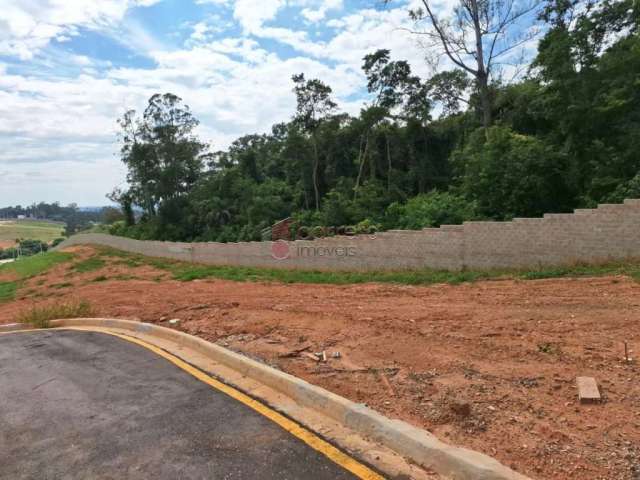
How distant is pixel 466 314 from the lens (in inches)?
306

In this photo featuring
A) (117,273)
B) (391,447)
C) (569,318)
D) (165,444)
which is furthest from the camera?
(117,273)

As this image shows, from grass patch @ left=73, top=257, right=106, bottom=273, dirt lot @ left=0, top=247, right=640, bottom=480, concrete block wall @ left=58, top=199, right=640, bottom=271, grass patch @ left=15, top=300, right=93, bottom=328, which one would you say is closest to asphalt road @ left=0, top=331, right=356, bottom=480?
dirt lot @ left=0, top=247, right=640, bottom=480

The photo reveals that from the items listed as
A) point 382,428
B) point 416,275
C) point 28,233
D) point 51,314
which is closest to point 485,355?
point 382,428

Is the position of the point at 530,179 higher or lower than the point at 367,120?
lower

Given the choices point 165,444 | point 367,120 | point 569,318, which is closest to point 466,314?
point 569,318

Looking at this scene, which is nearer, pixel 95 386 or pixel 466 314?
pixel 95 386

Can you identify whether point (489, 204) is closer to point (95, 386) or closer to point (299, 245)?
point (299, 245)

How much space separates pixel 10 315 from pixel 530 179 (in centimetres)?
1794

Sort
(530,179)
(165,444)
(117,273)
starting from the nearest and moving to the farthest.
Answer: (165,444)
(530,179)
(117,273)

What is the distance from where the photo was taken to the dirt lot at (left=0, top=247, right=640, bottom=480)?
362cm

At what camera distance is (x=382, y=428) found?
405cm

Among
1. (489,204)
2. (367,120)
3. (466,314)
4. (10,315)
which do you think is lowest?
(10,315)

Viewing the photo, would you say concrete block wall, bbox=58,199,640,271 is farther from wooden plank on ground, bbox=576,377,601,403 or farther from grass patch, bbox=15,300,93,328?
grass patch, bbox=15,300,93,328

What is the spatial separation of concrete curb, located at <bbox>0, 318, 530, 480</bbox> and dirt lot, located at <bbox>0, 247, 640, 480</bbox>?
0.57 ft
